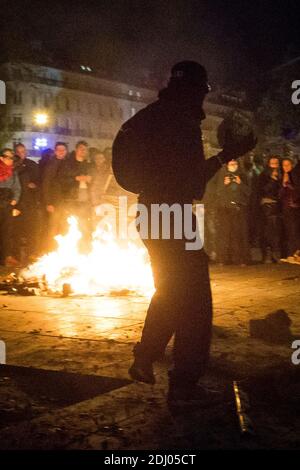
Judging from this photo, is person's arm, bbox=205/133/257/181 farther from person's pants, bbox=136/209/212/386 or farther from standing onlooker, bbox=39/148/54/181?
standing onlooker, bbox=39/148/54/181

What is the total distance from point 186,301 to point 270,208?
844 cm

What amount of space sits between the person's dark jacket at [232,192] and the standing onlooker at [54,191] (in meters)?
3.16

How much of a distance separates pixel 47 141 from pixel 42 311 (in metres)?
57.7

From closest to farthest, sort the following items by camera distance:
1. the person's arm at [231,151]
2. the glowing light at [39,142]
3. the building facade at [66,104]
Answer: the person's arm at [231,151], the building facade at [66,104], the glowing light at [39,142]

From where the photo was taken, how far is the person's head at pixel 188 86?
410 centimetres

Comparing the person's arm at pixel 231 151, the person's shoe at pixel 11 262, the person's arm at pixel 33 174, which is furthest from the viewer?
the person's arm at pixel 33 174

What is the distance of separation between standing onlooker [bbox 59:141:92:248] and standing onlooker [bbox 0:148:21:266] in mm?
987

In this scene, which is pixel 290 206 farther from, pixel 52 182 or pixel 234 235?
pixel 52 182

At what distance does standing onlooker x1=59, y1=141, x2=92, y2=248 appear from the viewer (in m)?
11.7

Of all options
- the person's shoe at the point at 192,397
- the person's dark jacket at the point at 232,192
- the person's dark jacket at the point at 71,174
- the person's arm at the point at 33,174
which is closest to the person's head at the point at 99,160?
the person's dark jacket at the point at 71,174

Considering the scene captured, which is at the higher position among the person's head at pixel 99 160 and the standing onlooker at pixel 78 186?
the person's head at pixel 99 160

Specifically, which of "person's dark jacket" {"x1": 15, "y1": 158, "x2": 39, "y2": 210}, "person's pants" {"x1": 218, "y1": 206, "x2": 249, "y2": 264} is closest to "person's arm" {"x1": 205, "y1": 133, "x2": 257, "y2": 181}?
"person's pants" {"x1": 218, "y1": 206, "x2": 249, "y2": 264}

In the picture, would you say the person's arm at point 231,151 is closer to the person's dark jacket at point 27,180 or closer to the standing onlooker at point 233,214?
the standing onlooker at point 233,214
